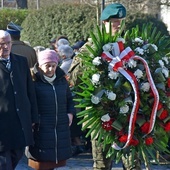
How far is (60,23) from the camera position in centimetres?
1730

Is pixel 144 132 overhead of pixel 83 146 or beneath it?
overhead

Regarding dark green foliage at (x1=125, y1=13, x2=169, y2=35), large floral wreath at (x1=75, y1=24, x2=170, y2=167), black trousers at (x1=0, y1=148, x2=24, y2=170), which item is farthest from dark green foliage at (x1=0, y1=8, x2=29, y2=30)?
large floral wreath at (x1=75, y1=24, x2=170, y2=167)

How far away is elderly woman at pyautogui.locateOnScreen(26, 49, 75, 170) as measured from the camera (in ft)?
20.3

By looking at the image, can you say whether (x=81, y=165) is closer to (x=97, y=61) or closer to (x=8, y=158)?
(x=8, y=158)

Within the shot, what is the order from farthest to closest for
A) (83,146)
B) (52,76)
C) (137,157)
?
(83,146) → (52,76) → (137,157)

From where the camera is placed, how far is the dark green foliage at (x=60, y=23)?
668 inches

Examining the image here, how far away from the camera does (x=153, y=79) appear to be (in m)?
5.37

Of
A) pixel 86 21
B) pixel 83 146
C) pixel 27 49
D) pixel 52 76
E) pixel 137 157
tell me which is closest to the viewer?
pixel 137 157

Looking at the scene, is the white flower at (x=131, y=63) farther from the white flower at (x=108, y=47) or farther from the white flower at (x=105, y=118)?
the white flower at (x=105, y=118)

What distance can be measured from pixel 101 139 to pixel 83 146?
3658 mm

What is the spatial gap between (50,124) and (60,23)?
11.4 meters

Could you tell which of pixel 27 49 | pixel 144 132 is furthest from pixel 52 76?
pixel 27 49

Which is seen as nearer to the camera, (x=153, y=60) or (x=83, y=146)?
(x=153, y=60)

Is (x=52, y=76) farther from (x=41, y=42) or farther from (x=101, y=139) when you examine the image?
(x=41, y=42)
